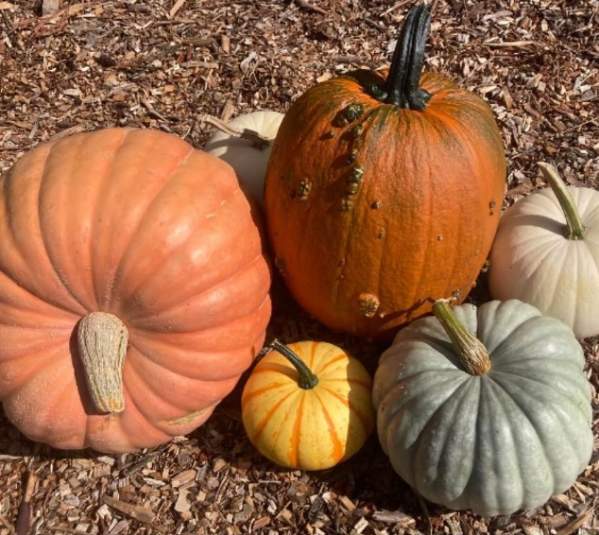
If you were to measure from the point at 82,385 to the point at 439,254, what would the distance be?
138 centimetres

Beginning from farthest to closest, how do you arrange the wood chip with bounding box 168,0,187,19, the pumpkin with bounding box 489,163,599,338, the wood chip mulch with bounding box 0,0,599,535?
the wood chip with bounding box 168,0,187,19
the wood chip mulch with bounding box 0,0,599,535
the pumpkin with bounding box 489,163,599,338

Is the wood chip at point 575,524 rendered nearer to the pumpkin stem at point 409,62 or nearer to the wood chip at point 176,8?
the pumpkin stem at point 409,62

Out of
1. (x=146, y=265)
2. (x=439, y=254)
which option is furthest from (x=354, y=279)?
(x=146, y=265)

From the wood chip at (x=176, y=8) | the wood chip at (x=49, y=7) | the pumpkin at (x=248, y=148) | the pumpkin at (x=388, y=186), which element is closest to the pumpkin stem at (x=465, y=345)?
the pumpkin at (x=388, y=186)

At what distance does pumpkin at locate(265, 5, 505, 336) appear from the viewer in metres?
2.61

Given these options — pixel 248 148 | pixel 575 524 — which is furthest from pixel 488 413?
pixel 248 148

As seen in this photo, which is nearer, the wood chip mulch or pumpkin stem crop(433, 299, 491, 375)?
pumpkin stem crop(433, 299, 491, 375)

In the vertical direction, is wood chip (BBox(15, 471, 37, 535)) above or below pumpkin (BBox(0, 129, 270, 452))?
below

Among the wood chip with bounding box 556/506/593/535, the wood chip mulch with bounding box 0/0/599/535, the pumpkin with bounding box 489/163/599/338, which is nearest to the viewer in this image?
the wood chip with bounding box 556/506/593/535

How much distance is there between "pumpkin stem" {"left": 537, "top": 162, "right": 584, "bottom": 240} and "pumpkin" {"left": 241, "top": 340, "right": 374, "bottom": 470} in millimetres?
1035

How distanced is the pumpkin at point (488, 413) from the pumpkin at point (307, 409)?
0.13 metres

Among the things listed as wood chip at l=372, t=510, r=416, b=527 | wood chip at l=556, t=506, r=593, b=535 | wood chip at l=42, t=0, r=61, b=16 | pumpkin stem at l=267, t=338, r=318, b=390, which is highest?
wood chip at l=42, t=0, r=61, b=16

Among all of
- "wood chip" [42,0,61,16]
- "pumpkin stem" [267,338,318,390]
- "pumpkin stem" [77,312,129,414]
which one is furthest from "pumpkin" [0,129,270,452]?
"wood chip" [42,0,61,16]

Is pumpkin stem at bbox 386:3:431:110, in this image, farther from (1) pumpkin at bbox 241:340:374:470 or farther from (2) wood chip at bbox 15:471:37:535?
(2) wood chip at bbox 15:471:37:535
